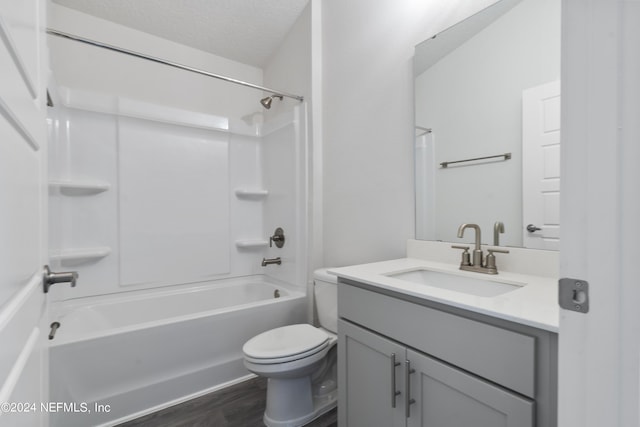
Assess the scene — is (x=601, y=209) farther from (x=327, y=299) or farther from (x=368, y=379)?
(x=327, y=299)

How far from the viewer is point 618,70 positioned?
14.2 inches

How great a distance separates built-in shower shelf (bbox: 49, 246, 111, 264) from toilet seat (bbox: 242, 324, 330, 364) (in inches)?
50.9

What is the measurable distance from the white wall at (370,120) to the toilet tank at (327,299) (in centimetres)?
28

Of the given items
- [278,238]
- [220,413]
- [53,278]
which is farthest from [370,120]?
[220,413]

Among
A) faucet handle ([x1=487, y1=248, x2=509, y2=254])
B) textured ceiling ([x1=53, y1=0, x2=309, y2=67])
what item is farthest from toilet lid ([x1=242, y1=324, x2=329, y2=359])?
textured ceiling ([x1=53, y1=0, x2=309, y2=67])

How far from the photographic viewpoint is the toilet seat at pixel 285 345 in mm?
1351

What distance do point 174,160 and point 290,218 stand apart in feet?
3.44

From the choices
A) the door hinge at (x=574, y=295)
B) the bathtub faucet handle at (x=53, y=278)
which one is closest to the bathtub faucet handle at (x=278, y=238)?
the bathtub faucet handle at (x=53, y=278)

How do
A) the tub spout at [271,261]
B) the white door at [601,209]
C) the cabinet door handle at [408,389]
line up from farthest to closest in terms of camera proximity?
1. the tub spout at [271,261]
2. the cabinet door handle at [408,389]
3. the white door at [601,209]

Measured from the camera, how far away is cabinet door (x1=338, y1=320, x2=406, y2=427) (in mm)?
986

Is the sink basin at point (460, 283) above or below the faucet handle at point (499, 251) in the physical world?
below

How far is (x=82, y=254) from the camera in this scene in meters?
1.91

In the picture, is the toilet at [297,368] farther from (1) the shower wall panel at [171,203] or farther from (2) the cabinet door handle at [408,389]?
(1) the shower wall panel at [171,203]

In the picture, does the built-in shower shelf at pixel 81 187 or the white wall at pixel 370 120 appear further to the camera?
the built-in shower shelf at pixel 81 187
